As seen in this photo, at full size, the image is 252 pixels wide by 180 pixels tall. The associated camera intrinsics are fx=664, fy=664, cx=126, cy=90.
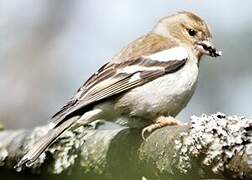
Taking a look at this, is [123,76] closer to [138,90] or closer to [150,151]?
[138,90]

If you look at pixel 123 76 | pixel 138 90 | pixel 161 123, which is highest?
pixel 123 76

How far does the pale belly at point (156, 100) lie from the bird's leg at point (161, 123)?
8 cm

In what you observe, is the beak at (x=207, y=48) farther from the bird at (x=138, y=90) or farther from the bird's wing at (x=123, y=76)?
the bird's wing at (x=123, y=76)

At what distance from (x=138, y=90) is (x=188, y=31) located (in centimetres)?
93

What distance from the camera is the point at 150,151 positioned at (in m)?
2.68

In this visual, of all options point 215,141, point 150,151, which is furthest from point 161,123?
point 215,141

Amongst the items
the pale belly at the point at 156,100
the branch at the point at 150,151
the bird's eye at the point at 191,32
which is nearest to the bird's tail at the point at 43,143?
the branch at the point at 150,151

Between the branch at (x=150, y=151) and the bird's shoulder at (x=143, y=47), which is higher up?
the bird's shoulder at (x=143, y=47)

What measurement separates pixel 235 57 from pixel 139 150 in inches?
149

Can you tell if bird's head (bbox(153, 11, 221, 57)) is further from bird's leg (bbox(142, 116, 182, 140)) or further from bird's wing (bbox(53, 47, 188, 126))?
bird's leg (bbox(142, 116, 182, 140))

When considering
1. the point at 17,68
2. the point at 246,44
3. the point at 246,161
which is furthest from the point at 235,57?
the point at 246,161

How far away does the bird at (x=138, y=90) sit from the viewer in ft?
11.3

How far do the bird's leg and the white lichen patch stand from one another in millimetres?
616

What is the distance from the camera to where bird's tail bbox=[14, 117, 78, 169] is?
305cm
